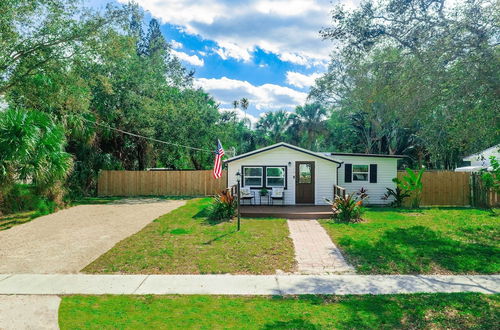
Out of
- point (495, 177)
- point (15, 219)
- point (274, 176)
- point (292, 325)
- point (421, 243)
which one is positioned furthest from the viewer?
point (274, 176)

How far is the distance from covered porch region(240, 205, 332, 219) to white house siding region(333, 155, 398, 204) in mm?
3389

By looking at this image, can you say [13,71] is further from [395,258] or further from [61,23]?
[395,258]

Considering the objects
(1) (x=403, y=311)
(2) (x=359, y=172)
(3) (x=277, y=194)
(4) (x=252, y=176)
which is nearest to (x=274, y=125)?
(2) (x=359, y=172)

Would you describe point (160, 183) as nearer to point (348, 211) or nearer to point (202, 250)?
point (348, 211)

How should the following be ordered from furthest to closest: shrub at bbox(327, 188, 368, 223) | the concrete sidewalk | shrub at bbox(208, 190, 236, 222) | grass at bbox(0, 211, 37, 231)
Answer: shrub at bbox(208, 190, 236, 222) < shrub at bbox(327, 188, 368, 223) < grass at bbox(0, 211, 37, 231) < the concrete sidewalk

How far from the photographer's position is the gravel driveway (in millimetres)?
8500

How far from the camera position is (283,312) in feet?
18.3

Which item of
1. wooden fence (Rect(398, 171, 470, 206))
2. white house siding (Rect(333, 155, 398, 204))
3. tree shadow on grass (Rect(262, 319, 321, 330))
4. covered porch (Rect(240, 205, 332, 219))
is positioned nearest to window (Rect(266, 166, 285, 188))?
covered porch (Rect(240, 205, 332, 219))

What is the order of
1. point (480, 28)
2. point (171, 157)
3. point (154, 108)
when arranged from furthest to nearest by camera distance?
point (171, 157), point (154, 108), point (480, 28)

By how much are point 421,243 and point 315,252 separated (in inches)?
121

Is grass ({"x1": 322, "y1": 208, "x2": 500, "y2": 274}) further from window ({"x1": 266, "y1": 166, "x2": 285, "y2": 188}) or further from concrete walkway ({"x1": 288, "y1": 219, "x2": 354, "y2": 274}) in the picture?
window ({"x1": 266, "y1": 166, "x2": 285, "y2": 188})

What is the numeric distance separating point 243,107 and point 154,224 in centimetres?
4602

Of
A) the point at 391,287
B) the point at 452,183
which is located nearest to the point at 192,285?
the point at 391,287

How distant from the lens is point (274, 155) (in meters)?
17.4
